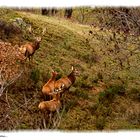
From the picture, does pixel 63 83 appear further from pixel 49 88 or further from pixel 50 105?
pixel 50 105

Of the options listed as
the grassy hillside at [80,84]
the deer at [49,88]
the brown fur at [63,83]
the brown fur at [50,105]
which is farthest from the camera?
the brown fur at [63,83]

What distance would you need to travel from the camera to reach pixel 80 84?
13016mm

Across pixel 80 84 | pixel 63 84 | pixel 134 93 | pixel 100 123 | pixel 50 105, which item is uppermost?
pixel 63 84

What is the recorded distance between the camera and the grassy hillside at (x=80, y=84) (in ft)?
33.9

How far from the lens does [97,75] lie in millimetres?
14148

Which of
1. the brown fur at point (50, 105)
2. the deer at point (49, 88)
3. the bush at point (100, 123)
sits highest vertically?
the deer at point (49, 88)

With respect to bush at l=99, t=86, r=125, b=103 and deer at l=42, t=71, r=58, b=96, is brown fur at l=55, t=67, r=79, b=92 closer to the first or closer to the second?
deer at l=42, t=71, r=58, b=96

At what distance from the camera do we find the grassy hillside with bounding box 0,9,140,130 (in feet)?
33.9

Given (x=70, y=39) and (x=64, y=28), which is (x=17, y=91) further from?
(x=64, y=28)

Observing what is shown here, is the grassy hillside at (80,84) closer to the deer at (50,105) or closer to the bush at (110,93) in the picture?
the bush at (110,93)

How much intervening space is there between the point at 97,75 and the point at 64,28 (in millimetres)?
5144

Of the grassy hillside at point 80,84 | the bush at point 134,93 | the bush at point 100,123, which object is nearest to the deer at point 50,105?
the grassy hillside at point 80,84

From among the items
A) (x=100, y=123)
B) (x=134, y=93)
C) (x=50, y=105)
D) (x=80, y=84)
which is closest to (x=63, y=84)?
(x=100, y=123)

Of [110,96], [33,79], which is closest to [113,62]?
[110,96]
